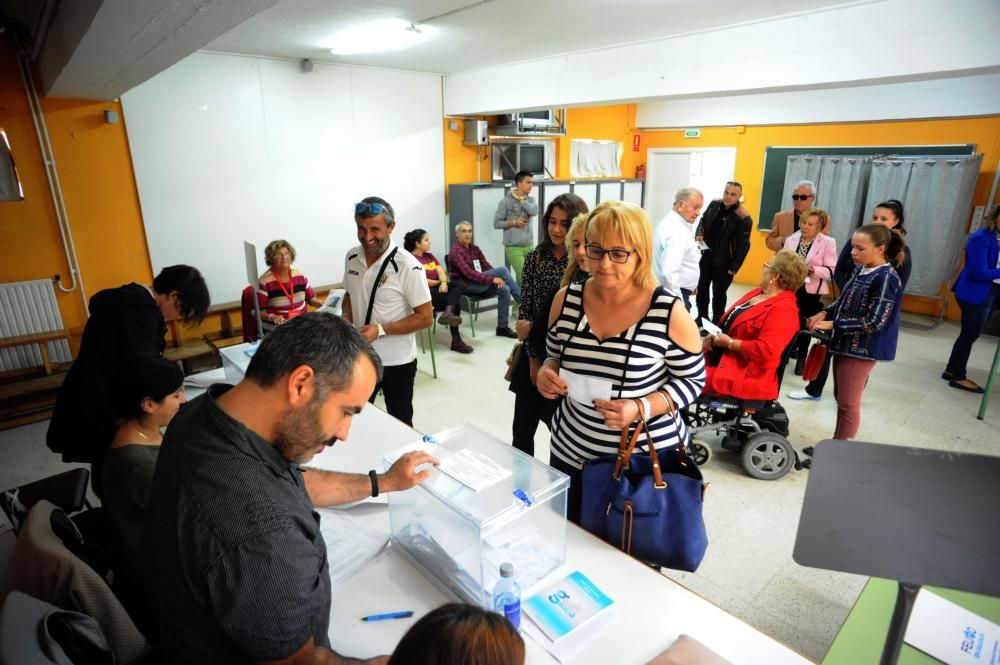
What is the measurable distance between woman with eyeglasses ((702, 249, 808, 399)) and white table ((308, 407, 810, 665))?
63.0 inches

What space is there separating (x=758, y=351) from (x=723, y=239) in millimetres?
3111

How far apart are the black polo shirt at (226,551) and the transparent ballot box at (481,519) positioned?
0.45 metres

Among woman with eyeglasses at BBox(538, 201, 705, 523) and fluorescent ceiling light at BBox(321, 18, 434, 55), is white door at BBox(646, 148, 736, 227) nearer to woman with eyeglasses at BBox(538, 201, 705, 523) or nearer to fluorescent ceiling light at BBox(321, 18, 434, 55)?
fluorescent ceiling light at BBox(321, 18, 434, 55)

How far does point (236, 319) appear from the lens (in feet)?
16.9

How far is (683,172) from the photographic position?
28.8 ft

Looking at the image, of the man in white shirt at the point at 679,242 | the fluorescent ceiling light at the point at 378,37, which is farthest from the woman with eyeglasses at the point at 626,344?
the fluorescent ceiling light at the point at 378,37

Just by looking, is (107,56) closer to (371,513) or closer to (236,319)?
(371,513)

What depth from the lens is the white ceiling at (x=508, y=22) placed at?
346cm

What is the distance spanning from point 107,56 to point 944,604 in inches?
148

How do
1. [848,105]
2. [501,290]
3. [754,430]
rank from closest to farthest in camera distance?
[754,430], [501,290], [848,105]

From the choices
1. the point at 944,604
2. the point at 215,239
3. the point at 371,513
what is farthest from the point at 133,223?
the point at 944,604

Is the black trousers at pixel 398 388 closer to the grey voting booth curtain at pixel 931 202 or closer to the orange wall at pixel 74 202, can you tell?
the orange wall at pixel 74 202

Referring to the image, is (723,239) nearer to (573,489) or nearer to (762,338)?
(762,338)

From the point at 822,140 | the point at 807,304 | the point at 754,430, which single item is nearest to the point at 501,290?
the point at 807,304
